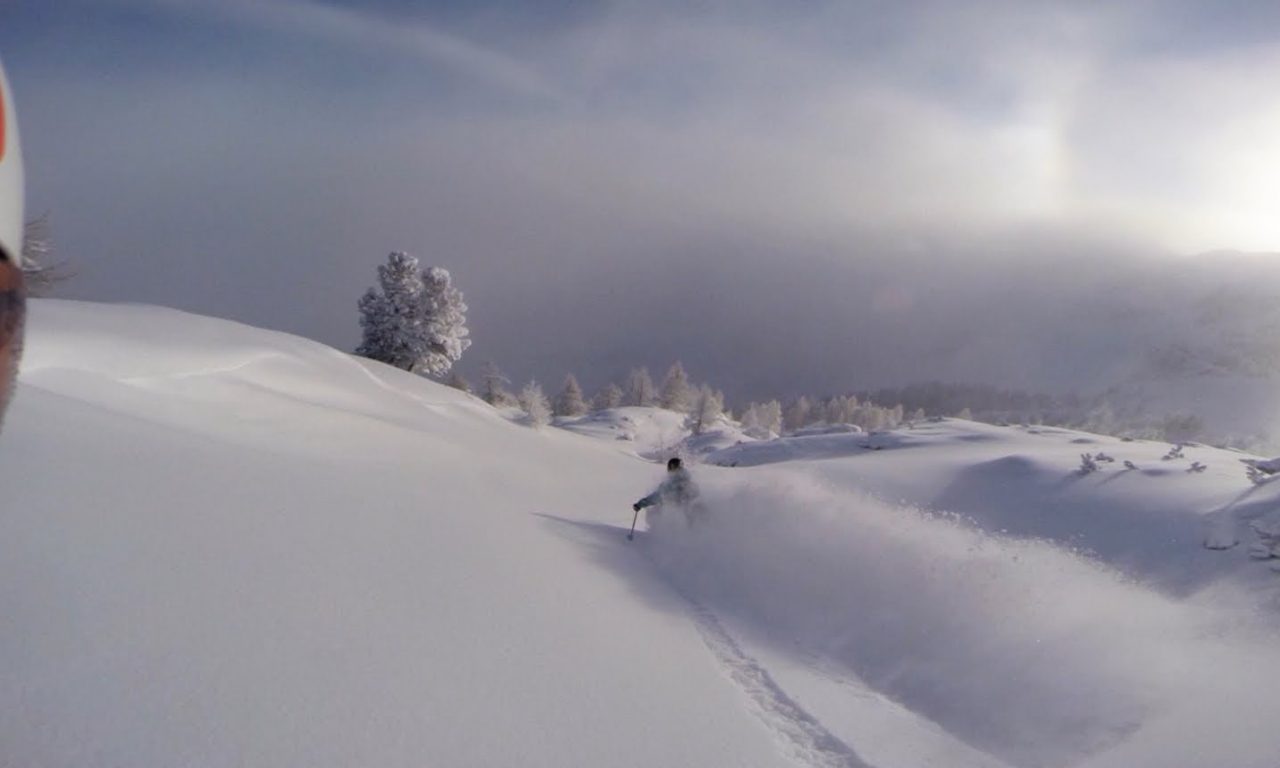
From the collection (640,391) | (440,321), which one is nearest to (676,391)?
(640,391)

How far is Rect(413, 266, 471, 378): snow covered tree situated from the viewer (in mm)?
49531

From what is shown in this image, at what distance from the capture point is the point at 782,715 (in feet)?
18.0

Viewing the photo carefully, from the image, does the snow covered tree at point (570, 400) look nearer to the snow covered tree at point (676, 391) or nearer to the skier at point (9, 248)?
the snow covered tree at point (676, 391)

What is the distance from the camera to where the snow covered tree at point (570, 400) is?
291ft

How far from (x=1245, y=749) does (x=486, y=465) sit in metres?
16.4

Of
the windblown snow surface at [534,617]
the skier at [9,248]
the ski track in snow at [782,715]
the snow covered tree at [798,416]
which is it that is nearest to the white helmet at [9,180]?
the skier at [9,248]

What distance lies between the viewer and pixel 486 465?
18688 mm

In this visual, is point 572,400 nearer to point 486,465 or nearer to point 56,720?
point 486,465

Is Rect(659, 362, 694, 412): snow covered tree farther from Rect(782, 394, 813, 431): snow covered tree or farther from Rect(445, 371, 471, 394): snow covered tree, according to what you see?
Rect(445, 371, 471, 394): snow covered tree

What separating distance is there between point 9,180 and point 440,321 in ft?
160

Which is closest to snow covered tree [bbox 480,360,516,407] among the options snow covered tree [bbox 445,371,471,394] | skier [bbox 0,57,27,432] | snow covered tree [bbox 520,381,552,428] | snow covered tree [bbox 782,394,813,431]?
snow covered tree [bbox 445,371,471,394]

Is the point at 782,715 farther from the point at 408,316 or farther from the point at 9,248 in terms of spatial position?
the point at 408,316

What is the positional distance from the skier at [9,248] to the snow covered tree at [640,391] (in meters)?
97.7

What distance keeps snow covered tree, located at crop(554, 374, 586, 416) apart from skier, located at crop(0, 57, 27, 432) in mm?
84930
